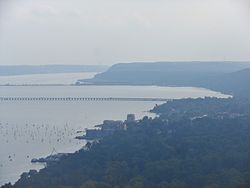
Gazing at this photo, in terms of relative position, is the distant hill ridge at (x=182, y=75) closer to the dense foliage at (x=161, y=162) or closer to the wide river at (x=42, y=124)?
the wide river at (x=42, y=124)

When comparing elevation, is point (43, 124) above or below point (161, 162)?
below

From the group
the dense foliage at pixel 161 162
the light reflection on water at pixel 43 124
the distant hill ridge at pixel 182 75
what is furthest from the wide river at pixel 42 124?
the distant hill ridge at pixel 182 75

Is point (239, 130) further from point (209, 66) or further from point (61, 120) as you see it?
point (209, 66)

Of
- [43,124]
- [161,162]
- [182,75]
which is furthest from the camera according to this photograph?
[182,75]

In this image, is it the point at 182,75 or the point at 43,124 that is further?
the point at 182,75

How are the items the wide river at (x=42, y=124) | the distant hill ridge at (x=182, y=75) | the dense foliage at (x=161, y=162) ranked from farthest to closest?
the distant hill ridge at (x=182, y=75), the wide river at (x=42, y=124), the dense foliage at (x=161, y=162)

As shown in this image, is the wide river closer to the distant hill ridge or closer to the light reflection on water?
the light reflection on water

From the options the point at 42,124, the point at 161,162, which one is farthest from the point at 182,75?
the point at 161,162

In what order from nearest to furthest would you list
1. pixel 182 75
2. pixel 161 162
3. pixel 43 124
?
pixel 161 162 < pixel 43 124 < pixel 182 75

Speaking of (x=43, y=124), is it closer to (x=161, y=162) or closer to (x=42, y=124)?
(x=42, y=124)
